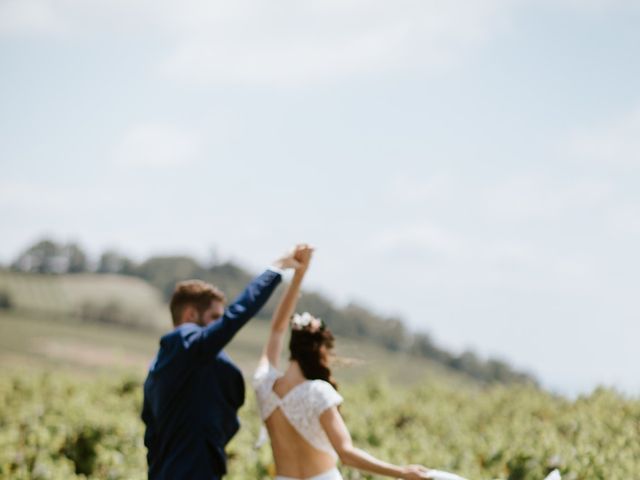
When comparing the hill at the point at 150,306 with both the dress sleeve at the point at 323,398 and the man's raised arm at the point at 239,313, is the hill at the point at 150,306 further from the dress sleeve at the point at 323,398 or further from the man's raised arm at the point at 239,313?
the man's raised arm at the point at 239,313

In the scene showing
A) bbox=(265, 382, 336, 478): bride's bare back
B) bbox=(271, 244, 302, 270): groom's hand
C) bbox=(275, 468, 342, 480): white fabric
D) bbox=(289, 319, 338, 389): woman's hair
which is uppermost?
bbox=(271, 244, 302, 270): groom's hand

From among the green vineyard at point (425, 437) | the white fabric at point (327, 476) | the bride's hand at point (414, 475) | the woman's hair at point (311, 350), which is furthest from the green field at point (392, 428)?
the bride's hand at point (414, 475)

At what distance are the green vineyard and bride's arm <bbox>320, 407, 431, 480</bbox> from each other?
2.45 m

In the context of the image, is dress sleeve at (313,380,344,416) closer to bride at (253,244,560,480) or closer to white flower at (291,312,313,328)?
bride at (253,244,560,480)

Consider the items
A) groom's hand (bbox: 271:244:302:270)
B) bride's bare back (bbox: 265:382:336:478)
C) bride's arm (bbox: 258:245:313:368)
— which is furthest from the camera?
bride's arm (bbox: 258:245:313:368)

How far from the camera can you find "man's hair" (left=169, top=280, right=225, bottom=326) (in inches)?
183

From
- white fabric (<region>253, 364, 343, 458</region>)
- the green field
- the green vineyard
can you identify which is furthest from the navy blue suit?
the green vineyard

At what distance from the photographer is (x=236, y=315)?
419 cm

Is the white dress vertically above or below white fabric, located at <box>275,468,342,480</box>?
above

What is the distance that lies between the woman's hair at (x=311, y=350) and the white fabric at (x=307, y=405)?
69mm

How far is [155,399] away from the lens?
459cm

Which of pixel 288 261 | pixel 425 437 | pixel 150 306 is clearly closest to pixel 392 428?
pixel 425 437

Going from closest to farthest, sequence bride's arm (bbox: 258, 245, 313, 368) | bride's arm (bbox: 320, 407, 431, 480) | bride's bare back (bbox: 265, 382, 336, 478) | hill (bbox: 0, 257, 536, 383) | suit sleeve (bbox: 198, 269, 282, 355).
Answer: suit sleeve (bbox: 198, 269, 282, 355) < bride's arm (bbox: 320, 407, 431, 480) < bride's bare back (bbox: 265, 382, 336, 478) < bride's arm (bbox: 258, 245, 313, 368) < hill (bbox: 0, 257, 536, 383)

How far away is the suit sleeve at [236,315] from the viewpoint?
420 centimetres
